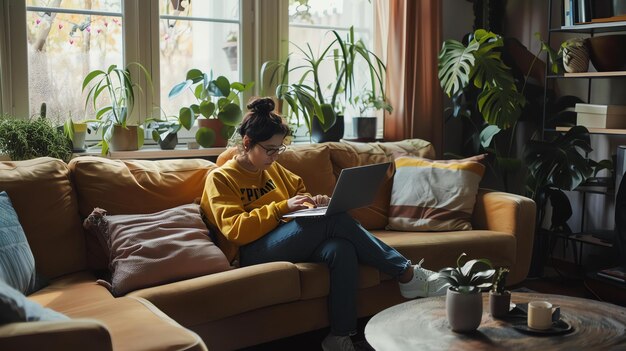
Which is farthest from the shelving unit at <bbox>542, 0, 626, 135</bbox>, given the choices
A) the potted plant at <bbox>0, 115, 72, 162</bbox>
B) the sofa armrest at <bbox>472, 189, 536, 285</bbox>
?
the potted plant at <bbox>0, 115, 72, 162</bbox>

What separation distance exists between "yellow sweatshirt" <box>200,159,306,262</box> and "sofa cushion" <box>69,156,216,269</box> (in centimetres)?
13

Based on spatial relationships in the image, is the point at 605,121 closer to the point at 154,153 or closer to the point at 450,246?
the point at 450,246

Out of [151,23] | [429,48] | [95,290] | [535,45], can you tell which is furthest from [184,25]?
[535,45]

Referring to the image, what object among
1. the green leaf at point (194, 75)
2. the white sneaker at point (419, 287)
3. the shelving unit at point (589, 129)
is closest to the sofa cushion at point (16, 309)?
the white sneaker at point (419, 287)

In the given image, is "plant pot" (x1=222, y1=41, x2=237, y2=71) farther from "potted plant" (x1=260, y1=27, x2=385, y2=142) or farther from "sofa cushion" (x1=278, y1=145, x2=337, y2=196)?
"sofa cushion" (x1=278, y1=145, x2=337, y2=196)

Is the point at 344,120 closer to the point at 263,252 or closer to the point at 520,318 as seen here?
the point at 263,252

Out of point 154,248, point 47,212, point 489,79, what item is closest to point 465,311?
point 154,248

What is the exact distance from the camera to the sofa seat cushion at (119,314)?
6.00 feet

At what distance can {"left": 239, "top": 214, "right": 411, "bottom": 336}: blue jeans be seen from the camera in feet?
8.93

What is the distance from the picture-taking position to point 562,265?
4.22m

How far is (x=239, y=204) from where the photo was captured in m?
2.85

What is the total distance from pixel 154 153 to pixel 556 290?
222 cm

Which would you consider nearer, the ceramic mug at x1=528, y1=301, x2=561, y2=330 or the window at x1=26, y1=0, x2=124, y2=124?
the ceramic mug at x1=528, y1=301, x2=561, y2=330

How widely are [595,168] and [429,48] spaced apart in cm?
118
